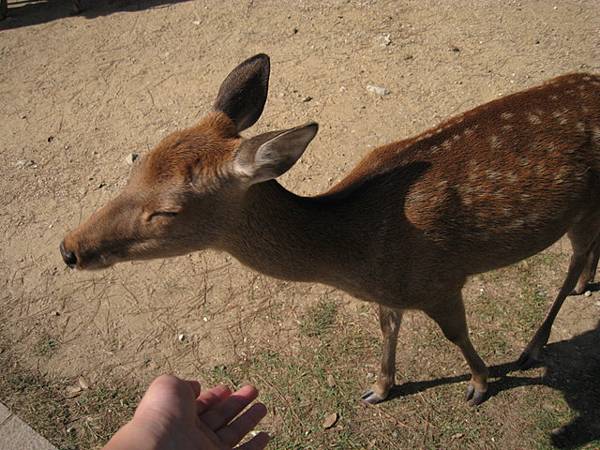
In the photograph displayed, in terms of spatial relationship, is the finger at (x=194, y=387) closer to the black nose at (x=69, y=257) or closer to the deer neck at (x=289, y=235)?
the deer neck at (x=289, y=235)

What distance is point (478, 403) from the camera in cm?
351

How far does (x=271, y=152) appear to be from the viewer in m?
2.34

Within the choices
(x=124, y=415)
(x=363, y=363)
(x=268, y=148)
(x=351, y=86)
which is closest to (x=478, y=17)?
(x=351, y=86)

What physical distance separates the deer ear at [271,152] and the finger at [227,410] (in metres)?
1.07

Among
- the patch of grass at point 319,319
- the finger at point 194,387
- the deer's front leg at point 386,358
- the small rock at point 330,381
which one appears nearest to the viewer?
the finger at point 194,387

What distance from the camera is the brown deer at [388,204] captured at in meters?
2.57

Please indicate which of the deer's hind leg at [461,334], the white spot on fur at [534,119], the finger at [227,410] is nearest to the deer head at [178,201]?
the finger at [227,410]

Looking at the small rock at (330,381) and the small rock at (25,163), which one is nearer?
the small rock at (330,381)

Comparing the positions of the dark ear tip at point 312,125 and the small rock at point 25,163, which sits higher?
the dark ear tip at point 312,125

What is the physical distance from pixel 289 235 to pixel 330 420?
1435 mm

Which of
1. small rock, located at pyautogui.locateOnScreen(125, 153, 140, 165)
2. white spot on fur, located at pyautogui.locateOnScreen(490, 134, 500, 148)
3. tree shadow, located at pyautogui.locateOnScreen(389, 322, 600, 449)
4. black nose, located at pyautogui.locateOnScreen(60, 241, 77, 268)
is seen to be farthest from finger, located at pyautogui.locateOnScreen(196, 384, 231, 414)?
small rock, located at pyautogui.locateOnScreen(125, 153, 140, 165)

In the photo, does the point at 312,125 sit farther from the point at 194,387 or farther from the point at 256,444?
the point at 256,444

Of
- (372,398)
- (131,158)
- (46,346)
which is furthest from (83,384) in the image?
(131,158)

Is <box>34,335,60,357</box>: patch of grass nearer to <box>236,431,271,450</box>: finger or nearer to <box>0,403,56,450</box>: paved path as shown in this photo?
<box>0,403,56,450</box>: paved path
